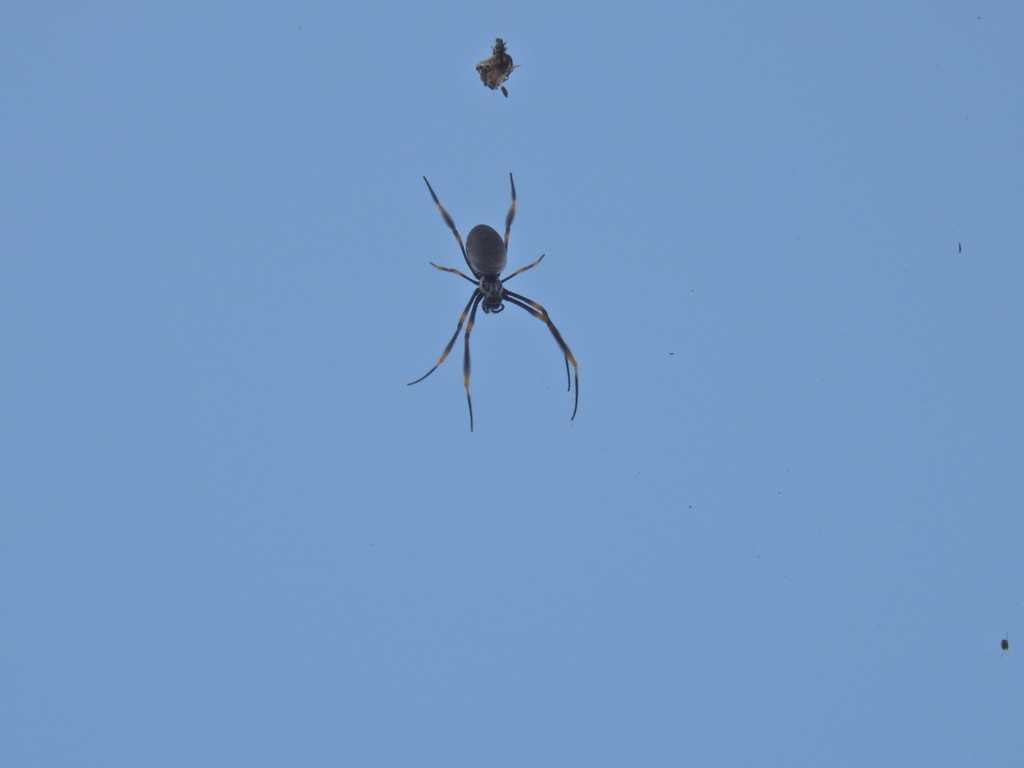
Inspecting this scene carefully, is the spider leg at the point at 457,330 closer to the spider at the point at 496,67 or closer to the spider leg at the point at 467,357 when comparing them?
the spider leg at the point at 467,357

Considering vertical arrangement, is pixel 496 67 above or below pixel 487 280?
above

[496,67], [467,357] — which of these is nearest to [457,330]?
[467,357]

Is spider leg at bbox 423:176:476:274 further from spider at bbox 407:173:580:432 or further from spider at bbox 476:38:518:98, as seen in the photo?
spider at bbox 476:38:518:98

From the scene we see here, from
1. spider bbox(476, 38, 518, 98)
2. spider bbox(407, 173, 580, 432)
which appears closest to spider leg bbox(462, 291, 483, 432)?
spider bbox(407, 173, 580, 432)

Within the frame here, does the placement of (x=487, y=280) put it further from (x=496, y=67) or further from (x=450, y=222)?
(x=496, y=67)

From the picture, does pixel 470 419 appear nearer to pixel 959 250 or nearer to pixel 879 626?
pixel 879 626

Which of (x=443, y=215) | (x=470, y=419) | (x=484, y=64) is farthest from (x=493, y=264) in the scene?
(x=484, y=64)

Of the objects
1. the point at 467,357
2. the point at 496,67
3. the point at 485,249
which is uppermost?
the point at 496,67
